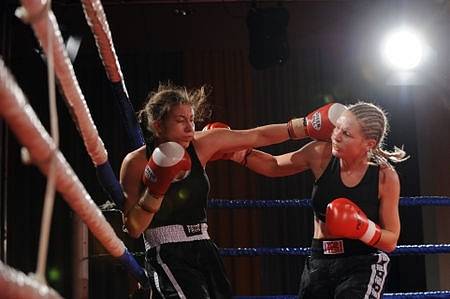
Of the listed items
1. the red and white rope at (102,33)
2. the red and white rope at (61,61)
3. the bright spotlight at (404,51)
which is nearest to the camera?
the red and white rope at (61,61)

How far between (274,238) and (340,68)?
1407 millimetres

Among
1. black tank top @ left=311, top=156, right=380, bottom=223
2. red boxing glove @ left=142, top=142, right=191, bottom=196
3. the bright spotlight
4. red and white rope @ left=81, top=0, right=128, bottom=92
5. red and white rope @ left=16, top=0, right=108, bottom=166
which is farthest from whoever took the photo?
the bright spotlight

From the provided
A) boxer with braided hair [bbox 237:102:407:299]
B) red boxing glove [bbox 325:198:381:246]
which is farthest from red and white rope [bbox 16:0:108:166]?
boxer with braided hair [bbox 237:102:407:299]

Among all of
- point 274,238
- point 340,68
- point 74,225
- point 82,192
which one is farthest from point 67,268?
point 82,192

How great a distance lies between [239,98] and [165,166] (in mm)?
3785

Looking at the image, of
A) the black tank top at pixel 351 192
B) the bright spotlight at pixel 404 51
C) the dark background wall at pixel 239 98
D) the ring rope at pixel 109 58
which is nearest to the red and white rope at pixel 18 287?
the ring rope at pixel 109 58

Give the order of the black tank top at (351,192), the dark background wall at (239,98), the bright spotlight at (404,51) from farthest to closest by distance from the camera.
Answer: the dark background wall at (239,98)
the bright spotlight at (404,51)
the black tank top at (351,192)

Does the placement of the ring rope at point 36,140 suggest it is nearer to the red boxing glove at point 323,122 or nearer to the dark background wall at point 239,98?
the red boxing glove at point 323,122

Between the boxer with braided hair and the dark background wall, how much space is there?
3.10 metres

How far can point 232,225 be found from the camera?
5207 millimetres

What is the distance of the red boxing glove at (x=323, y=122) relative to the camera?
2.09 meters

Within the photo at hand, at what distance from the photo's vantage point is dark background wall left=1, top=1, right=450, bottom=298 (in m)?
5.09

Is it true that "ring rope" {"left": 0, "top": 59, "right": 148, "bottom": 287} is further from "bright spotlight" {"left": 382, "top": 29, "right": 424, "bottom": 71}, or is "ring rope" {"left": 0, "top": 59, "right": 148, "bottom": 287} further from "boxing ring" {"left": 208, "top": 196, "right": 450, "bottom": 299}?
"bright spotlight" {"left": 382, "top": 29, "right": 424, "bottom": 71}

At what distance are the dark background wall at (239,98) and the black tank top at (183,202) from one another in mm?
3207
